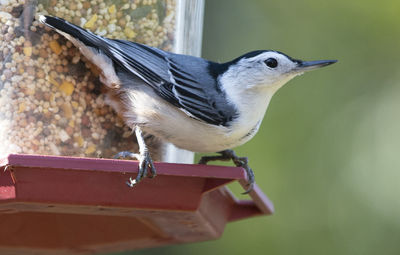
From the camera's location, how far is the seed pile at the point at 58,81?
307 cm

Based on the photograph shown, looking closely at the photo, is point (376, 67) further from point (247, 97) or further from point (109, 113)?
point (109, 113)

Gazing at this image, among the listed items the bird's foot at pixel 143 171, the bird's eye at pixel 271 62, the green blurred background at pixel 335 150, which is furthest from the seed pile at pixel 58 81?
the green blurred background at pixel 335 150

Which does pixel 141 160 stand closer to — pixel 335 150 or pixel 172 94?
pixel 172 94

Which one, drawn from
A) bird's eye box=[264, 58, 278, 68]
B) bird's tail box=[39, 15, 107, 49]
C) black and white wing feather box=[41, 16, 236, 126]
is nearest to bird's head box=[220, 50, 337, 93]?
bird's eye box=[264, 58, 278, 68]

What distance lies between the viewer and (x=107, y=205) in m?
2.86

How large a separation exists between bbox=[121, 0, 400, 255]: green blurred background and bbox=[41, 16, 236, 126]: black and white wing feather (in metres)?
2.09

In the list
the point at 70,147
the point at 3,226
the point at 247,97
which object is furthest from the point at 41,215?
the point at 247,97

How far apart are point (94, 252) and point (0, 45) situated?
107cm

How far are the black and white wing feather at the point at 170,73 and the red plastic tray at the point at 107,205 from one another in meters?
0.35

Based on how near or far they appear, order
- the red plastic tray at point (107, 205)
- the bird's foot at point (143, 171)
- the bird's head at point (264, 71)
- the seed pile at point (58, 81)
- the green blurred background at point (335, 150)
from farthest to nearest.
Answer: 1. the green blurred background at point (335, 150)
2. the bird's head at point (264, 71)
3. the seed pile at point (58, 81)
4. the bird's foot at point (143, 171)
5. the red plastic tray at point (107, 205)

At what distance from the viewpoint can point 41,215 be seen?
3.33 m

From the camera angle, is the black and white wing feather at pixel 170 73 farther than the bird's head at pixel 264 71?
No

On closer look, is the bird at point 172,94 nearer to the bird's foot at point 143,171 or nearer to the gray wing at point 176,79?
the gray wing at point 176,79

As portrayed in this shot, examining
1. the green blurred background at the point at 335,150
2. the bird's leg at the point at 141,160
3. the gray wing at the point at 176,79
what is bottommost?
the green blurred background at the point at 335,150
